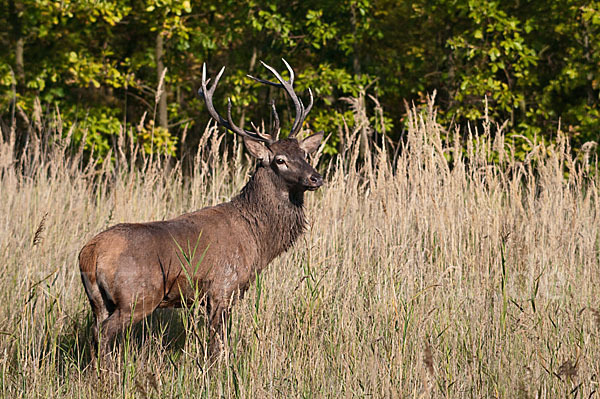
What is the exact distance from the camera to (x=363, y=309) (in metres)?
4.01

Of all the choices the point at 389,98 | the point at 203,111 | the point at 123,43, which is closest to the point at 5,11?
the point at 123,43

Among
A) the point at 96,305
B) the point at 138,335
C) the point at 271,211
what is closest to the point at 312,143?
the point at 271,211

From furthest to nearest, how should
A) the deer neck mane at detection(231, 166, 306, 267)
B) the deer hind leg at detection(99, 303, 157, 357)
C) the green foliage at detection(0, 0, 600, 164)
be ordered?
the green foliage at detection(0, 0, 600, 164), the deer neck mane at detection(231, 166, 306, 267), the deer hind leg at detection(99, 303, 157, 357)

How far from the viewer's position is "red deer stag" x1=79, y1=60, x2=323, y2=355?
10.7 ft

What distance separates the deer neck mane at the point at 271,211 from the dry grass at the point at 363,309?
0.25 meters

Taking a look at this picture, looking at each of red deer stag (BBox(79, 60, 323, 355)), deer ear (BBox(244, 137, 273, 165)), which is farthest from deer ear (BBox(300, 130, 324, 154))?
deer ear (BBox(244, 137, 273, 165))

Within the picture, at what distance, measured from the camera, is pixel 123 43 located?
502 inches

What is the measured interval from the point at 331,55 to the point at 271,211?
820 centimetres

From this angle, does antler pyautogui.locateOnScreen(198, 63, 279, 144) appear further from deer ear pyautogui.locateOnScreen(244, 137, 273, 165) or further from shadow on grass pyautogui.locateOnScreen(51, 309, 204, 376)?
shadow on grass pyautogui.locateOnScreen(51, 309, 204, 376)

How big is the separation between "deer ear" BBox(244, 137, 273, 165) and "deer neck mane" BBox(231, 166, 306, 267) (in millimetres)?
57

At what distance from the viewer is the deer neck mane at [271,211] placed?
13.3 feet

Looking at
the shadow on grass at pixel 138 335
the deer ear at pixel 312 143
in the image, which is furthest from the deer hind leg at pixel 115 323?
the deer ear at pixel 312 143

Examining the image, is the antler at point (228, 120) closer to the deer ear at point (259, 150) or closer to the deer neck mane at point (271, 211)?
the deer ear at point (259, 150)

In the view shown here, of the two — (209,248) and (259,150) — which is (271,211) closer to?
(259,150)
